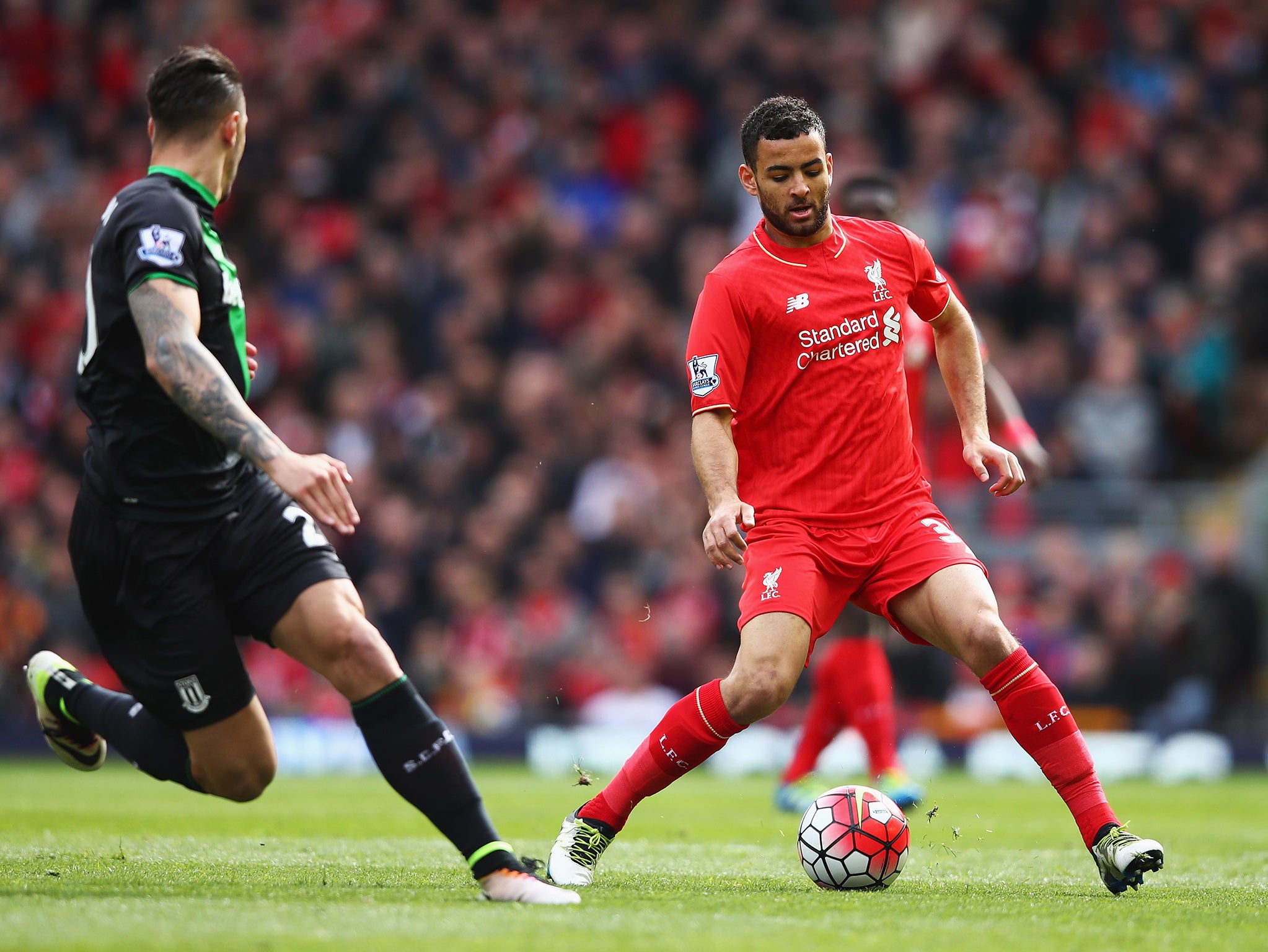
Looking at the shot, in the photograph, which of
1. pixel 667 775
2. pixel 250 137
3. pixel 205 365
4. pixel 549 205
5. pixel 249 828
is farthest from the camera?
pixel 250 137

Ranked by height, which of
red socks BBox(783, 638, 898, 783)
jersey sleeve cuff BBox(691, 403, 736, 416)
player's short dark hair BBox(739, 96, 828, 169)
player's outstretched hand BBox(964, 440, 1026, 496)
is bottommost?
red socks BBox(783, 638, 898, 783)

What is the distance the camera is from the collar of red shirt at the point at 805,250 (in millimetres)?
Answer: 5816

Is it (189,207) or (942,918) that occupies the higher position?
(189,207)

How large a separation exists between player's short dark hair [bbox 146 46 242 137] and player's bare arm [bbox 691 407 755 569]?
1869mm

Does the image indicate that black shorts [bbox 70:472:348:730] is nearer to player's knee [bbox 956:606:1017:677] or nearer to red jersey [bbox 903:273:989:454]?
player's knee [bbox 956:606:1017:677]

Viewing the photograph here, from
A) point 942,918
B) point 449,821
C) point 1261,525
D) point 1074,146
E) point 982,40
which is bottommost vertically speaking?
point 1261,525

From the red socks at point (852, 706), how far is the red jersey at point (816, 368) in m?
2.46

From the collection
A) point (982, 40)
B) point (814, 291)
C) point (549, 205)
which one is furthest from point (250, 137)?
point (814, 291)

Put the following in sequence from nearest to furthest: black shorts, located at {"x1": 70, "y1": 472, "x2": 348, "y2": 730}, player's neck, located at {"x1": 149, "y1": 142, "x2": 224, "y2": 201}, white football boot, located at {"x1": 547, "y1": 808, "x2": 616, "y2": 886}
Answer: black shorts, located at {"x1": 70, "y1": 472, "x2": 348, "y2": 730}, player's neck, located at {"x1": 149, "y1": 142, "x2": 224, "y2": 201}, white football boot, located at {"x1": 547, "y1": 808, "x2": 616, "y2": 886}

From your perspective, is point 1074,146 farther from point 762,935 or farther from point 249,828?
point 762,935

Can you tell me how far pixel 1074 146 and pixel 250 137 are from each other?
31.1 ft

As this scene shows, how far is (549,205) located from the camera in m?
17.7

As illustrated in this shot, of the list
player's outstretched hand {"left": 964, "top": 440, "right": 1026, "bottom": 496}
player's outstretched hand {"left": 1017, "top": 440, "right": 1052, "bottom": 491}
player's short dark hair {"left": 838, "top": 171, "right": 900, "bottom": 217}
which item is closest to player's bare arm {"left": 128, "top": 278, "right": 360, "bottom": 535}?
player's outstretched hand {"left": 964, "top": 440, "right": 1026, "bottom": 496}

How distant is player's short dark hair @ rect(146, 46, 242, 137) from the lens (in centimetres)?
495
